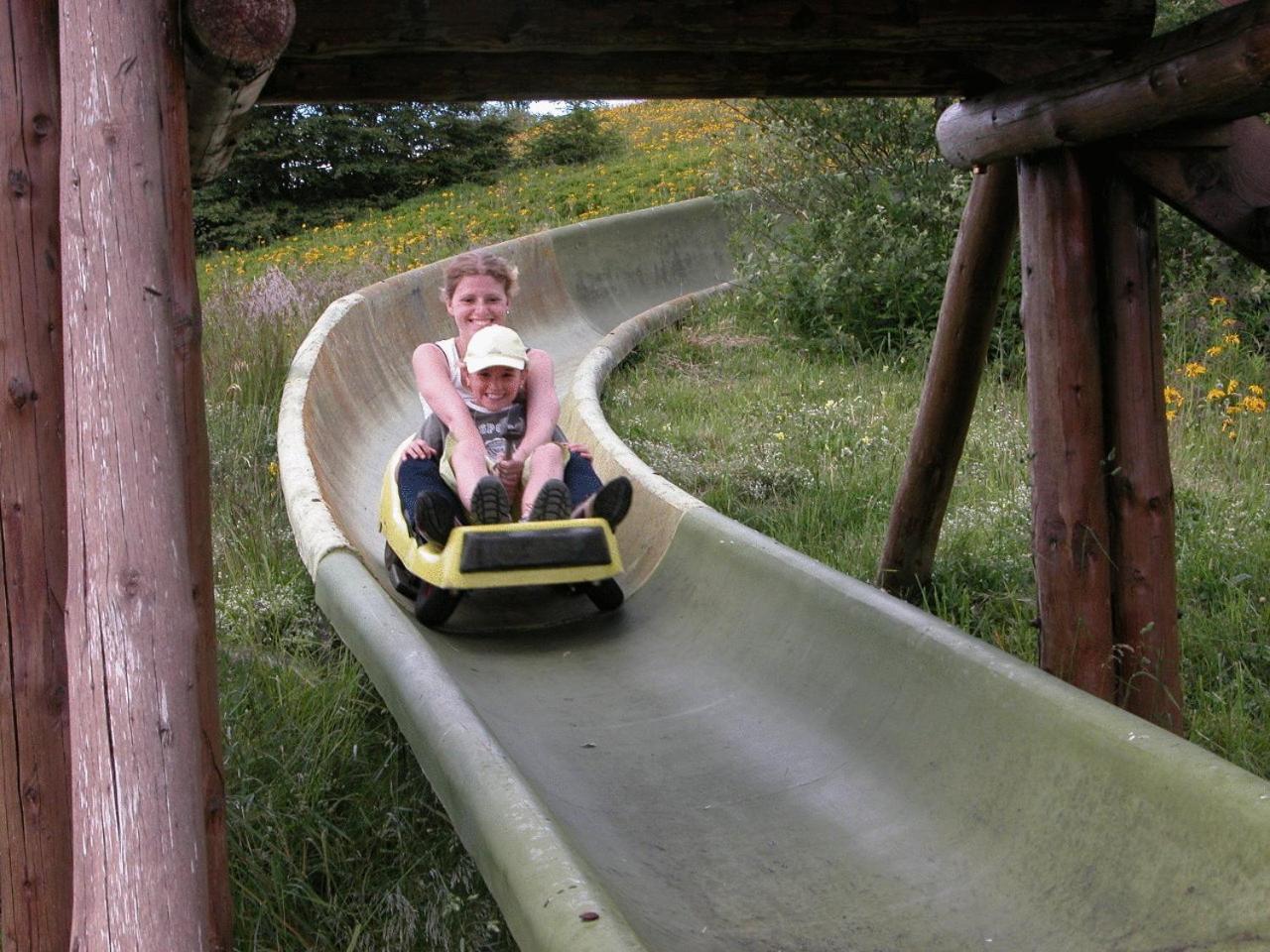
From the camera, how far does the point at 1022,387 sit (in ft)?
21.6

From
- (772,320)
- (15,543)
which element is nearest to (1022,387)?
(772,320)

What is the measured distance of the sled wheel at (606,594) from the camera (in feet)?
13.7

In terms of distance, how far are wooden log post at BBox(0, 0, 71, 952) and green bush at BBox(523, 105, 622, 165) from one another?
16.2 meters

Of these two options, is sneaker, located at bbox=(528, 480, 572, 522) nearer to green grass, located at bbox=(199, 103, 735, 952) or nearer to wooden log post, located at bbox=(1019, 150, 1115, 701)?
green grass, located at bbox=(199, 103, 735, 952)

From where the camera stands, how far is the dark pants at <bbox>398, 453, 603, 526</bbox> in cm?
409

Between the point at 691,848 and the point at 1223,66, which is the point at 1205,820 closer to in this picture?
the point at 691,848

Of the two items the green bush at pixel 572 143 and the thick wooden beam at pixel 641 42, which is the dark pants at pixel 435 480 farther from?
the green bush at pixel 572 143

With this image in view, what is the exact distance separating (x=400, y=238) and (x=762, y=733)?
9937mm

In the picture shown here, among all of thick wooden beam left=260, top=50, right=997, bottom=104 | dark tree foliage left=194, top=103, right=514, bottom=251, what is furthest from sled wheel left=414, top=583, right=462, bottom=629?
dark tree foliage left=194, top=103, right=514, bottom=251

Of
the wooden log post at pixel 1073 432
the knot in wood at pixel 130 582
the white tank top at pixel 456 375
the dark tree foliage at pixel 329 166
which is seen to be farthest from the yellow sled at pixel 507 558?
the dark tree foliage at pixel 329 166

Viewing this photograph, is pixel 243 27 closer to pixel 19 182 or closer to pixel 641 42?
pixel 19 182

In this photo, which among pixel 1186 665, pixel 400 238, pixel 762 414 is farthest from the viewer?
pixel 400 238

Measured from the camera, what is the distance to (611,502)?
3990 millimetres

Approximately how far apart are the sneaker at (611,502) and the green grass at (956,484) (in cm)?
83
